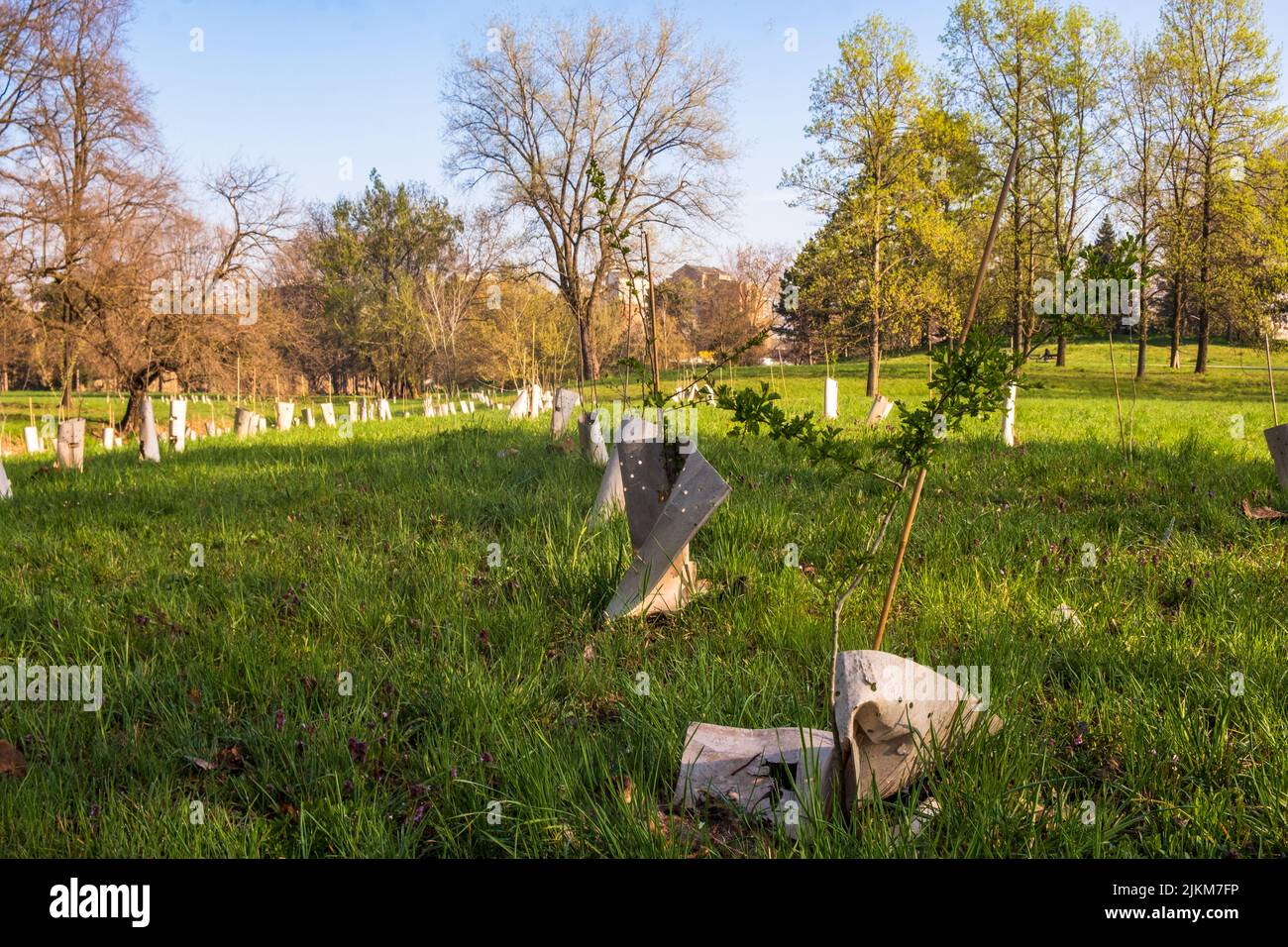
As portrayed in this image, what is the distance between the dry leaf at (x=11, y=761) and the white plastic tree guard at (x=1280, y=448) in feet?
23.9

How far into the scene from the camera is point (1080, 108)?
28.5 metres

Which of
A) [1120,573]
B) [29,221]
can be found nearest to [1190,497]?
[1120,573]

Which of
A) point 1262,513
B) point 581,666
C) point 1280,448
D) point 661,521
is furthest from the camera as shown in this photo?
point 1280,448

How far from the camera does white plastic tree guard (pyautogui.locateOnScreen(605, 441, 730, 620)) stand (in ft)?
10.4

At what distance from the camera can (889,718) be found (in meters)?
1.72

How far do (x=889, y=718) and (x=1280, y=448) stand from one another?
5.64 meters

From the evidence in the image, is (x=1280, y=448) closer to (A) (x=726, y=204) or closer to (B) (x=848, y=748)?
(B) (x=848, y=748)

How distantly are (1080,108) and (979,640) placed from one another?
3282 cm

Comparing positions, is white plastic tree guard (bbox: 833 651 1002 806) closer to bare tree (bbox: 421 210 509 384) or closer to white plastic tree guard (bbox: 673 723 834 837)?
white plastic tree guard (bbox: 673 723 834 837)

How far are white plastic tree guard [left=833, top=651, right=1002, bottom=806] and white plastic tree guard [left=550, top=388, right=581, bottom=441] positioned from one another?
7628 mm

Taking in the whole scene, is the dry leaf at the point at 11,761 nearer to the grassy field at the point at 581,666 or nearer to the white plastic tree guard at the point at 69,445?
the grassy field at the point at 581,666

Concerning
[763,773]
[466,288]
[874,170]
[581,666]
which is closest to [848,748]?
[763,773]

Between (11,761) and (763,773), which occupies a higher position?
(763,773)
